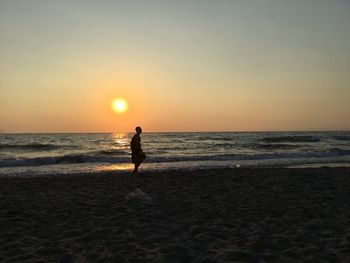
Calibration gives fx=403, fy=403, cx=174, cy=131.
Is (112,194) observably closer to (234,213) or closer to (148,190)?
(148,190)

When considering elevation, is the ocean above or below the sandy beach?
below

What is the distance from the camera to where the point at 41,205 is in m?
8.98

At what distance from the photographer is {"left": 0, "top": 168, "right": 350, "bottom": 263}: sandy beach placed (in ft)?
18.0

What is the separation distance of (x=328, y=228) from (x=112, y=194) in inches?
224

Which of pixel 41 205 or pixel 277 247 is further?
pixel 41 205

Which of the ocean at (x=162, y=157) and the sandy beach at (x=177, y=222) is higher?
the sandy beach at (x=177, y=222)

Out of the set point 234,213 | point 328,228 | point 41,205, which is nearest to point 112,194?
point 41,205

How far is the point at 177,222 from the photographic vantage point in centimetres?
729

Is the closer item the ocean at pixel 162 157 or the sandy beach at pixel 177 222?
the sandy beach at pixel 177 222

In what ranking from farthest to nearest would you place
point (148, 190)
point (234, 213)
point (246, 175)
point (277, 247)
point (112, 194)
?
point (246, 175), point (148, 190), point (112, 194), point (234, 213), point (277, 247)

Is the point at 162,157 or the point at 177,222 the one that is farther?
the point at 162,157

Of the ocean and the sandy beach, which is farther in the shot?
the ocean

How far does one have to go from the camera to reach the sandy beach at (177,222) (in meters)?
5.48

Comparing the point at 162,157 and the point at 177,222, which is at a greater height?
the point at 177,222
